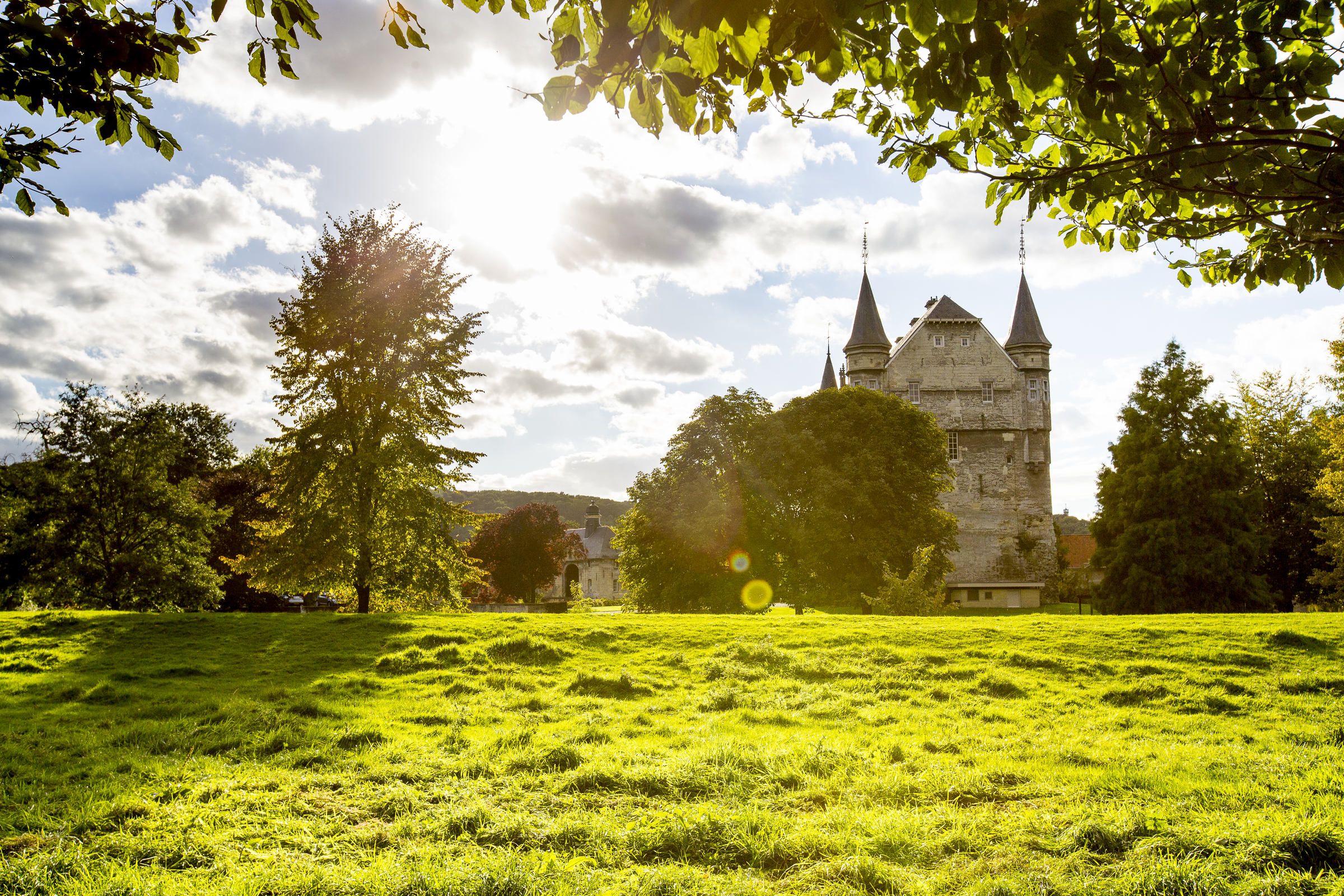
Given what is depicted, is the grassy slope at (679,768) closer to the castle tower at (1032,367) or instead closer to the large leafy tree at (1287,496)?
the large leafy tree at (1287,496)

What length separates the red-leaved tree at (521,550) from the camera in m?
72.6

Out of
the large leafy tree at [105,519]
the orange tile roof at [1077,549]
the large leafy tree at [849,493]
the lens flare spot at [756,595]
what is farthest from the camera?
the orange tile roof at [1077,549]

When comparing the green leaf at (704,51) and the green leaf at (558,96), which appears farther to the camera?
the green leaf at (558,96)

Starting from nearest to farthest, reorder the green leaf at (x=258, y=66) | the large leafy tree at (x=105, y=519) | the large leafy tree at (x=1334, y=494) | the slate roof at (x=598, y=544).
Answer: the green leaf at (x=258, y=66), the large leafy tree at (x=105, y=519), the large leafy tree at (x=1334, y=494), the slate roof at (x=598, y=544)

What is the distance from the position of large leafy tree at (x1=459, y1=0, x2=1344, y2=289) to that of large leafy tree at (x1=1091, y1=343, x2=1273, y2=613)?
136 ft

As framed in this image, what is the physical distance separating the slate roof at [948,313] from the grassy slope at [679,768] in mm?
52959

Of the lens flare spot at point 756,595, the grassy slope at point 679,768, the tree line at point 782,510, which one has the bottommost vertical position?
the lens flare spot at point 756,595

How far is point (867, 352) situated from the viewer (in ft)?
210

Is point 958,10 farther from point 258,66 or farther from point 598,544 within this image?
point 598,544

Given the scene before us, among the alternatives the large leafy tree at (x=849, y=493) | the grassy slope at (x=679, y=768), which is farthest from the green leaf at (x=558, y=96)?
the large leafy tree at (x=849, y=493)

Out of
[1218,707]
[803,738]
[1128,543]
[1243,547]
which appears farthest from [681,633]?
[1243,547]

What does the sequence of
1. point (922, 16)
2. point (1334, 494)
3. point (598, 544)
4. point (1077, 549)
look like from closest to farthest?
point (922, 16)
point (1334, 494)
point (1077, 549)
point (598, 544)

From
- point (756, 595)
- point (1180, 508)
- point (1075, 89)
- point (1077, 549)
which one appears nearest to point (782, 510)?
point (756, 595)

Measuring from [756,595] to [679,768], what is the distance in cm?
2982
